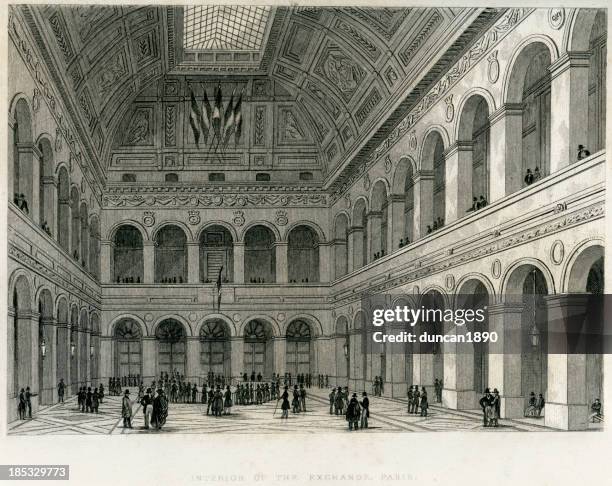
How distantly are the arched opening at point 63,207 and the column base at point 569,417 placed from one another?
38.7ft

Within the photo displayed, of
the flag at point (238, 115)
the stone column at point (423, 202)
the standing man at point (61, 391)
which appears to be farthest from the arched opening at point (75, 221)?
the stone column at point (423, 202)

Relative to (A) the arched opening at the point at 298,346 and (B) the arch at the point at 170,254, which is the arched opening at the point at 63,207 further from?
(A) the arched opening at the point at 298,346

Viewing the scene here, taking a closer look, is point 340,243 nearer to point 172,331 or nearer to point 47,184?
point 172,331

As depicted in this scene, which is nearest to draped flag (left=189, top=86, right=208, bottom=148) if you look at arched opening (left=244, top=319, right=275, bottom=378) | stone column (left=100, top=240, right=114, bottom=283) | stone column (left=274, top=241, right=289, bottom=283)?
stone column (left=100, top=240, right=114, bottom=283)

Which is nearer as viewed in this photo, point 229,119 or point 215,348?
point 229,119

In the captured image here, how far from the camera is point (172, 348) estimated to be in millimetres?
23156

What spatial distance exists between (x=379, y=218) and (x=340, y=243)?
1.36 m

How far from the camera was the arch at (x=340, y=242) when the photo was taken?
2108cm

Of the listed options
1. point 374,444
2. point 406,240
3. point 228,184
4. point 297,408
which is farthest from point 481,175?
point 374,444

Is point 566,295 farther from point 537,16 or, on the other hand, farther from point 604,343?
point 537,16

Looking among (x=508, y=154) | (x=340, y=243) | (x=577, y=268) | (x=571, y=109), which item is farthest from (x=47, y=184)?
(x=577, y=268)

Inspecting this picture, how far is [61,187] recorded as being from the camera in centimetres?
1878

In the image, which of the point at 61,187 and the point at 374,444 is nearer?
the point at 374,444

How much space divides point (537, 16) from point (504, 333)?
18.6ft
